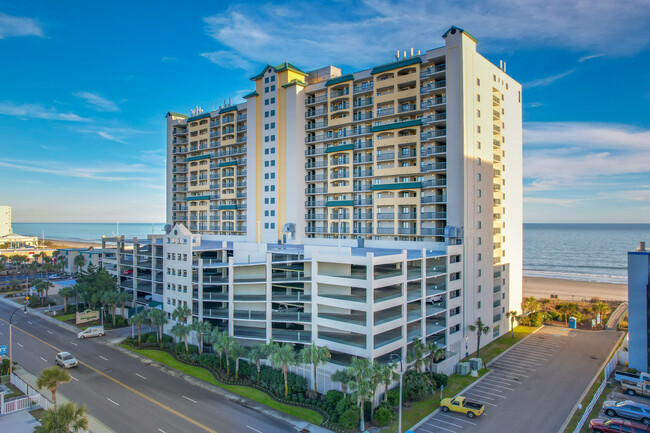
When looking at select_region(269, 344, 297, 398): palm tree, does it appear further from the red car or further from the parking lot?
the red car

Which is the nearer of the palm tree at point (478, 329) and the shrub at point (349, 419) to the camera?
the shrub at point (349, 419)

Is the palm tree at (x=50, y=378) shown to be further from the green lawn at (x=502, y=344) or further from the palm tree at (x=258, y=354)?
the green lawn at (x=502, y=344)

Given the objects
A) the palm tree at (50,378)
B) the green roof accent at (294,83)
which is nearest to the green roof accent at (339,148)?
the green roof accent at (294,83)

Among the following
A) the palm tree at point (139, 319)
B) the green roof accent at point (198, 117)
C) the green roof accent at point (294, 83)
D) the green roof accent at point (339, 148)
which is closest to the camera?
the palm tree at point (139, 319)

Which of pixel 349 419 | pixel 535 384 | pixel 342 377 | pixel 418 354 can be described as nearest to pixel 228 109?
pixel 342 377

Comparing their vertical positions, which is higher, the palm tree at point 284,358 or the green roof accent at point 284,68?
the green roof accent at point 284,68

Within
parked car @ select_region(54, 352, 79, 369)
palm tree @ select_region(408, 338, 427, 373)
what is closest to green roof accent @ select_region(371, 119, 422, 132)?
palm tree @ select_region(408, 338, 427, 373)
